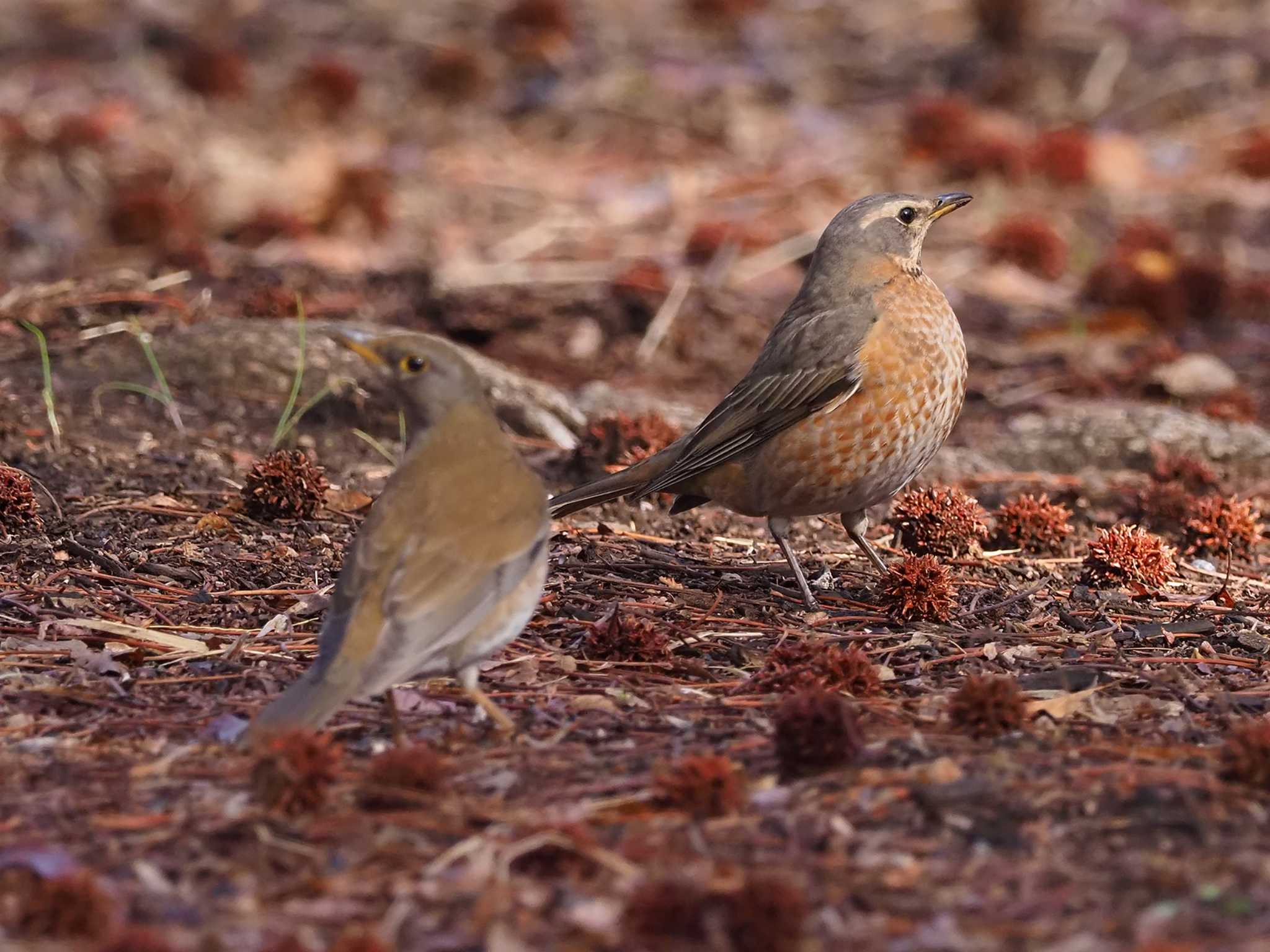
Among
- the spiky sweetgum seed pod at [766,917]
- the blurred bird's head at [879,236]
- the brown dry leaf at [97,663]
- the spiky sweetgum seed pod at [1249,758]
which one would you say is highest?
the blurred bird's head at [879,236]

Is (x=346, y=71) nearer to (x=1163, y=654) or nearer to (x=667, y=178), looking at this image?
(x=667, y=178)

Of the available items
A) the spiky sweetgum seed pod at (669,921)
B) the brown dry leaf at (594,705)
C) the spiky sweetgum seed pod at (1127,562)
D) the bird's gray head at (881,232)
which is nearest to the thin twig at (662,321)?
the bird's gray head at (881,232)

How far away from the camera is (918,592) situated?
4.99 meters

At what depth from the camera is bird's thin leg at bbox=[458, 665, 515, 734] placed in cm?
404

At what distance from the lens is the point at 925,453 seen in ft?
18.7

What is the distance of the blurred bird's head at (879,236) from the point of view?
19.6ft

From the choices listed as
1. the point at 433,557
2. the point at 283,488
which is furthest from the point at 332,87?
the point at 433,557

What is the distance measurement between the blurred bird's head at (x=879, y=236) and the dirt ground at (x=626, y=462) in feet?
3.08

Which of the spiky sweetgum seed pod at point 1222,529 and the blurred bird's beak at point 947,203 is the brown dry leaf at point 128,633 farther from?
the spiky sweetgum seed pod at point 1222,529

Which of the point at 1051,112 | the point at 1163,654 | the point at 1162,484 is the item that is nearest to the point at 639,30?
the point at 1051,112

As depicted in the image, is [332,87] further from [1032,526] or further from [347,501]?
[1032,526]

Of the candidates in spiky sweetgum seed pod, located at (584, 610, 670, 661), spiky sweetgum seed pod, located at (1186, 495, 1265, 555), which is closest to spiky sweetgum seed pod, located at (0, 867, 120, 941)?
spiky sweetgum seed pod, located at (584, 610, 670, 661)

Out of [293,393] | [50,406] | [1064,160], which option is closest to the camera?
[50,406]

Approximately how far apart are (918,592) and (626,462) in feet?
6.51
